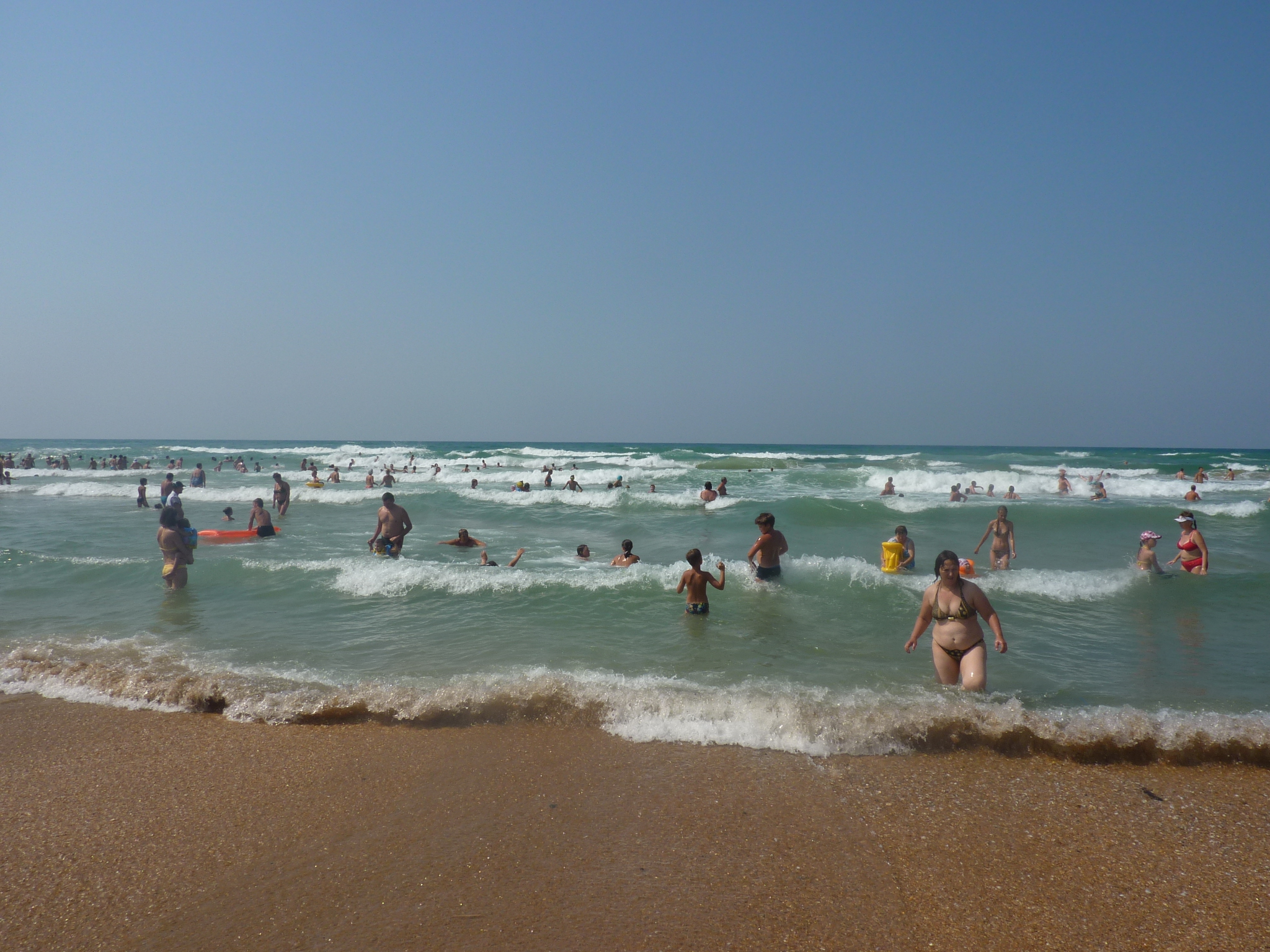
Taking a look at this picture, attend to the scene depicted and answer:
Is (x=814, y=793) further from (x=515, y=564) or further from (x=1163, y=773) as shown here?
(x=515, y=564)

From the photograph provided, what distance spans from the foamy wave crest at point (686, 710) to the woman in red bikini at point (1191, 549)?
6001 mm

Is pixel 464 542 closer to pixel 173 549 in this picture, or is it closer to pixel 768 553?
pixel 173 549

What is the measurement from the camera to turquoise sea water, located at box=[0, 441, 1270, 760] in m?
Answer: 4.79

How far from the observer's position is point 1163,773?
4102 millimetres

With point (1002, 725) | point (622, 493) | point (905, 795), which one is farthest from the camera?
point (622, 493)

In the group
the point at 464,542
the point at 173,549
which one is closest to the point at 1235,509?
the point at 464,542

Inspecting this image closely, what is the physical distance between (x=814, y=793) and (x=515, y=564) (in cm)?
851

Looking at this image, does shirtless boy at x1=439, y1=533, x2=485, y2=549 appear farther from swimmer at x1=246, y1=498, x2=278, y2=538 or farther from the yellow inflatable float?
the yellow inflatable float

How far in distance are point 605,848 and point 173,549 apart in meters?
8.85

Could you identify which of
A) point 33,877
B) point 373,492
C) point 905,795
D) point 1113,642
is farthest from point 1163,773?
point 373,492

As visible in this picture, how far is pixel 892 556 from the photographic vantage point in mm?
10195

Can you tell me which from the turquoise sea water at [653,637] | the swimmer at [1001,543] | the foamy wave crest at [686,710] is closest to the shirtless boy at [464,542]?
the turquoise sea water at [653,637]

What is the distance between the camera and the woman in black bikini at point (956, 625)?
5.28 metres

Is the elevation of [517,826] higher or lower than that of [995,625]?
lower
